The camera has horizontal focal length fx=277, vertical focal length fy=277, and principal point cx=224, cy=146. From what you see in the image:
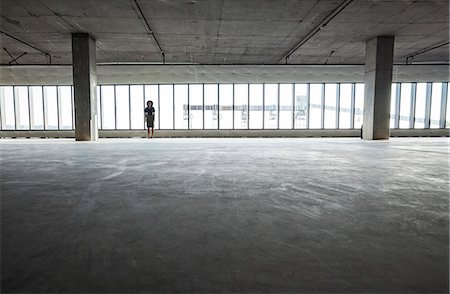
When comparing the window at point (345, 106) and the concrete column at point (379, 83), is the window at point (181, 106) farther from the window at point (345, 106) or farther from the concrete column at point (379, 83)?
the concrete column at point (379, 83)

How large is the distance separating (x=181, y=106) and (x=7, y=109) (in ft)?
41.9

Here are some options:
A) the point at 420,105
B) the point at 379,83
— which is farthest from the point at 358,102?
the point at 379,83

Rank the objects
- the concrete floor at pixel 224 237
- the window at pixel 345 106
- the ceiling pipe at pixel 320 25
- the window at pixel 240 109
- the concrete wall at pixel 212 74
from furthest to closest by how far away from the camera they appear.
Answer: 1. the window at pixel 345 106
2. the window at pixel 240 109
3. the concrete wall at pixel 212 74
4. the ceiling pipe at pixel 320 25
5. the concrete floor at pixel 224 237

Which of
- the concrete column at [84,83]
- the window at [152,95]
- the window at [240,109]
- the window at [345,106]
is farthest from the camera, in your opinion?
the window at [345,106]

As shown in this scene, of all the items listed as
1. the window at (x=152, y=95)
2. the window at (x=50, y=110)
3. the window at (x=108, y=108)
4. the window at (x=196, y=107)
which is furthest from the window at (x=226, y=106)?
the window at (x=50, y=110)

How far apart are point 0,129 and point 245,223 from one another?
24579mm

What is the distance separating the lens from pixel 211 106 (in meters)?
19.9

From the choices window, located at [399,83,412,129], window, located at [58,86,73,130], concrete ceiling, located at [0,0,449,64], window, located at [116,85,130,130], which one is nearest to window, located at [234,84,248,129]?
concrete ceiling, located at [0,0,449,64]

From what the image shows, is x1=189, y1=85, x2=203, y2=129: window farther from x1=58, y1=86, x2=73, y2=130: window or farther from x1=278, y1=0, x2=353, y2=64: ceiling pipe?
x1=58, y1=86, x2=73, y2=130: window

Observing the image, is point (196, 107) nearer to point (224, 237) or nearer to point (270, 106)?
point (270, 106)

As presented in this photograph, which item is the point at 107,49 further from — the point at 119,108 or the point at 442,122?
the point at 442,122

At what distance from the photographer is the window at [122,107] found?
1972 centimetres

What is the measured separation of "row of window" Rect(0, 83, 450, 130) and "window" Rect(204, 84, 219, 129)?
0.23 feet

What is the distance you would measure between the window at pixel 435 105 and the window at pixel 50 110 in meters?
27.3
